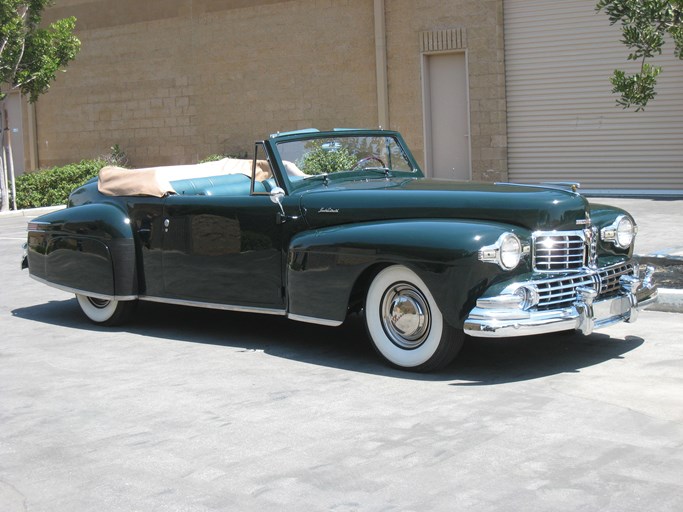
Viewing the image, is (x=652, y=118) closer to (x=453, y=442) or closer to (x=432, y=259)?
(x=432, y=259)

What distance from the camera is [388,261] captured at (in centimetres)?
602

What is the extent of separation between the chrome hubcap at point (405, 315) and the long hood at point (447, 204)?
49cm

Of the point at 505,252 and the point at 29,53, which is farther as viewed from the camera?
the point at 29,53

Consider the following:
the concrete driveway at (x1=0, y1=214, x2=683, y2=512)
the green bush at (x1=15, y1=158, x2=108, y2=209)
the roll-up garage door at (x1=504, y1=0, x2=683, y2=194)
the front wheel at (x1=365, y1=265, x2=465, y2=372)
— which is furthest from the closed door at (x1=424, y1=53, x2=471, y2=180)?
the front wheel at (x1=365, y1=265, x2=465, y2=372)

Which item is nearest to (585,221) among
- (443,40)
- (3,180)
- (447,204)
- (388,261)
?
(447,204)

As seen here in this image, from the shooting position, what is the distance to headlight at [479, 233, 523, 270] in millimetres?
5652

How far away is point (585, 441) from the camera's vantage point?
460 cm

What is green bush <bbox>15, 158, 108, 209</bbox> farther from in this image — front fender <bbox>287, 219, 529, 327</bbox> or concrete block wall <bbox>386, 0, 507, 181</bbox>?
front fender <bbox>287, 219, 529, 327</bbox>

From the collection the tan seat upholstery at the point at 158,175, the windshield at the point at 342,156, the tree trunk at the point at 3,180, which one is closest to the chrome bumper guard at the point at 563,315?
the windshield at the point at 342,156

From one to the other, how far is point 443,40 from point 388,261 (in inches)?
510

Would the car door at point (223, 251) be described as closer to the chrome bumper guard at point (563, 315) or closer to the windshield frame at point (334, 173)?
the windshield frame at point (334, 173)

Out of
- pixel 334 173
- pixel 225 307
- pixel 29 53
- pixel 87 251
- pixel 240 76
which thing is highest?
pixel 29 53

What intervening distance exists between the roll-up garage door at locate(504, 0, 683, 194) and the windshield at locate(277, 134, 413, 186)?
9.79m

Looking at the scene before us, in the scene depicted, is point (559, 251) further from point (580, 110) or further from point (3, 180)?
point (3, 180)
